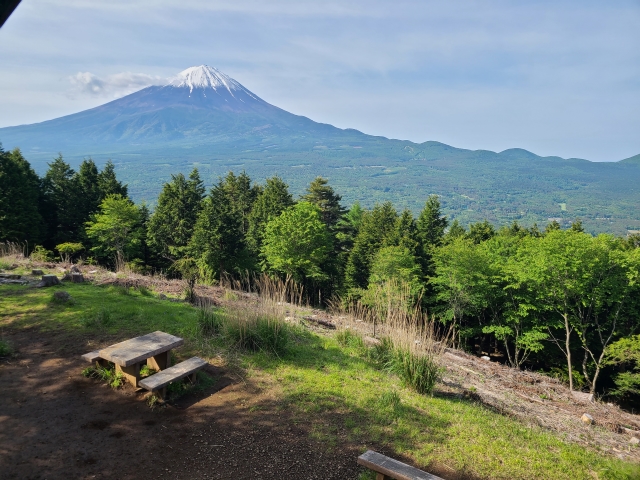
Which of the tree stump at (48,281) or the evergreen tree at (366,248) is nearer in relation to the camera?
the tree stump at (48,281)

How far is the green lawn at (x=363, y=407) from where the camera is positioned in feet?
12.6

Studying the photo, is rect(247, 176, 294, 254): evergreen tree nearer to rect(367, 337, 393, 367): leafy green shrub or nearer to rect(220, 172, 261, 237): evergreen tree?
rect(220, 172, 261, 237): evergreen tree

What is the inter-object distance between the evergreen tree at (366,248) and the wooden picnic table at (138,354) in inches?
840

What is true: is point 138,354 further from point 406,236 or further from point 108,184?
point 108,184

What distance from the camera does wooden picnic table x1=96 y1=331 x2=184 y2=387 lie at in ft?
14.3

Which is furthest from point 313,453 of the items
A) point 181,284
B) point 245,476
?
point 181,284

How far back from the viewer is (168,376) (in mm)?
4426

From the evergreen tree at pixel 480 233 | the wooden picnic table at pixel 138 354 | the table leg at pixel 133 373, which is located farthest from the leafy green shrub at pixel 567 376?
the table leg at pixel 133 373

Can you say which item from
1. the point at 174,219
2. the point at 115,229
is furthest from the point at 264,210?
the point at 115,229

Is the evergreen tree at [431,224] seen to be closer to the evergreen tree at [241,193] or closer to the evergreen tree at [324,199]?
the evergreen tree at [324,199]

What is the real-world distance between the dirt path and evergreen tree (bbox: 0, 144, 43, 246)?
74.7ft

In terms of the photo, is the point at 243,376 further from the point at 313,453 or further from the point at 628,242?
the point at 628,242

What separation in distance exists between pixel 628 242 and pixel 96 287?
29.3m

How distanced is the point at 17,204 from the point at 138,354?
2529 cm
